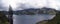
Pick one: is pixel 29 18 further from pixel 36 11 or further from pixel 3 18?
pixel 3 18

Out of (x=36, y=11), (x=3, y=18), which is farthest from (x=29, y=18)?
(x=3, y=18)

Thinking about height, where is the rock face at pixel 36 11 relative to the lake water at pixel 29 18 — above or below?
above

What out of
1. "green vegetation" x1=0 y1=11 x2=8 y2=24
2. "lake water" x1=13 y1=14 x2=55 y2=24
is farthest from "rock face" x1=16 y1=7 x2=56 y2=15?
"green vegetation" x1=0 y1=11 x2=8 y2=24

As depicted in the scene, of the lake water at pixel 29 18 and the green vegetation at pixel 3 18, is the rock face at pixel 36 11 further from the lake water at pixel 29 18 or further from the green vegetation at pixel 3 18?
the green vegetation at pixel 3 18

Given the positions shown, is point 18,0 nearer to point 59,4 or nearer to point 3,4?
point 3,4

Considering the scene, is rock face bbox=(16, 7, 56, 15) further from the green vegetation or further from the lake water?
the green vegetation

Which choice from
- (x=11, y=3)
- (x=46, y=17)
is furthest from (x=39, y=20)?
(x=11, y=3)

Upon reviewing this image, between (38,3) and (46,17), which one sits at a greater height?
(38,3)

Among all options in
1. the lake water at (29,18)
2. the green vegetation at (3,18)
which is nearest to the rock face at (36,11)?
the lake water at (29,18)
